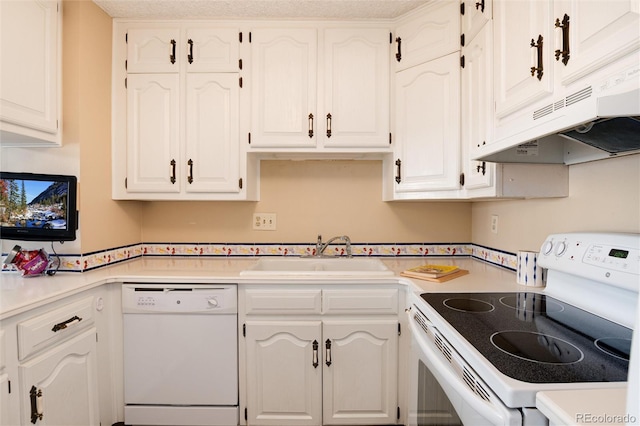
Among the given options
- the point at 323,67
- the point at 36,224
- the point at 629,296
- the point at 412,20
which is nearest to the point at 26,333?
the point at 36,224

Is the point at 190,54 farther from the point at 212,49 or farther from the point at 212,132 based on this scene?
the point at 212,132

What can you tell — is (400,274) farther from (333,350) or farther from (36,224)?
(36,224)

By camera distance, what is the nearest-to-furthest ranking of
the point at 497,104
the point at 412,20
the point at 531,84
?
the point at 531,84 → the point at 497,104 → the point at 412,20

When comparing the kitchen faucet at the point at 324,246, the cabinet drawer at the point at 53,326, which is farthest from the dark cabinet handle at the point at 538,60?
the cabinet drawer at the point at 53,326

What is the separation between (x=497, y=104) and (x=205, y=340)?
5.72 ft

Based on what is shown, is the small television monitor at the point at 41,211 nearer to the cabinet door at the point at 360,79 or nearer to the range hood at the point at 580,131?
the cabinet door at the point at 360,79

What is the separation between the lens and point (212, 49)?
1.94 m

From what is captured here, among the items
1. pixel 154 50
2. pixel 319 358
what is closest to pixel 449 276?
pixel 319 358

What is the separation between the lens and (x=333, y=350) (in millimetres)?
1681

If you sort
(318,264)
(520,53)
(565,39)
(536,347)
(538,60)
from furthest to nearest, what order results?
(318,264) < (520,53) < (538,60) < (565,39) < (536,347)

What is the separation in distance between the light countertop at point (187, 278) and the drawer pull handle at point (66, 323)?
112mm

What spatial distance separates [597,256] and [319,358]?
125 cm

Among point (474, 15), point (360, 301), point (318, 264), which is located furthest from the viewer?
point (318, 264)

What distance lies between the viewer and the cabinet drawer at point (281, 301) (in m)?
1.66
